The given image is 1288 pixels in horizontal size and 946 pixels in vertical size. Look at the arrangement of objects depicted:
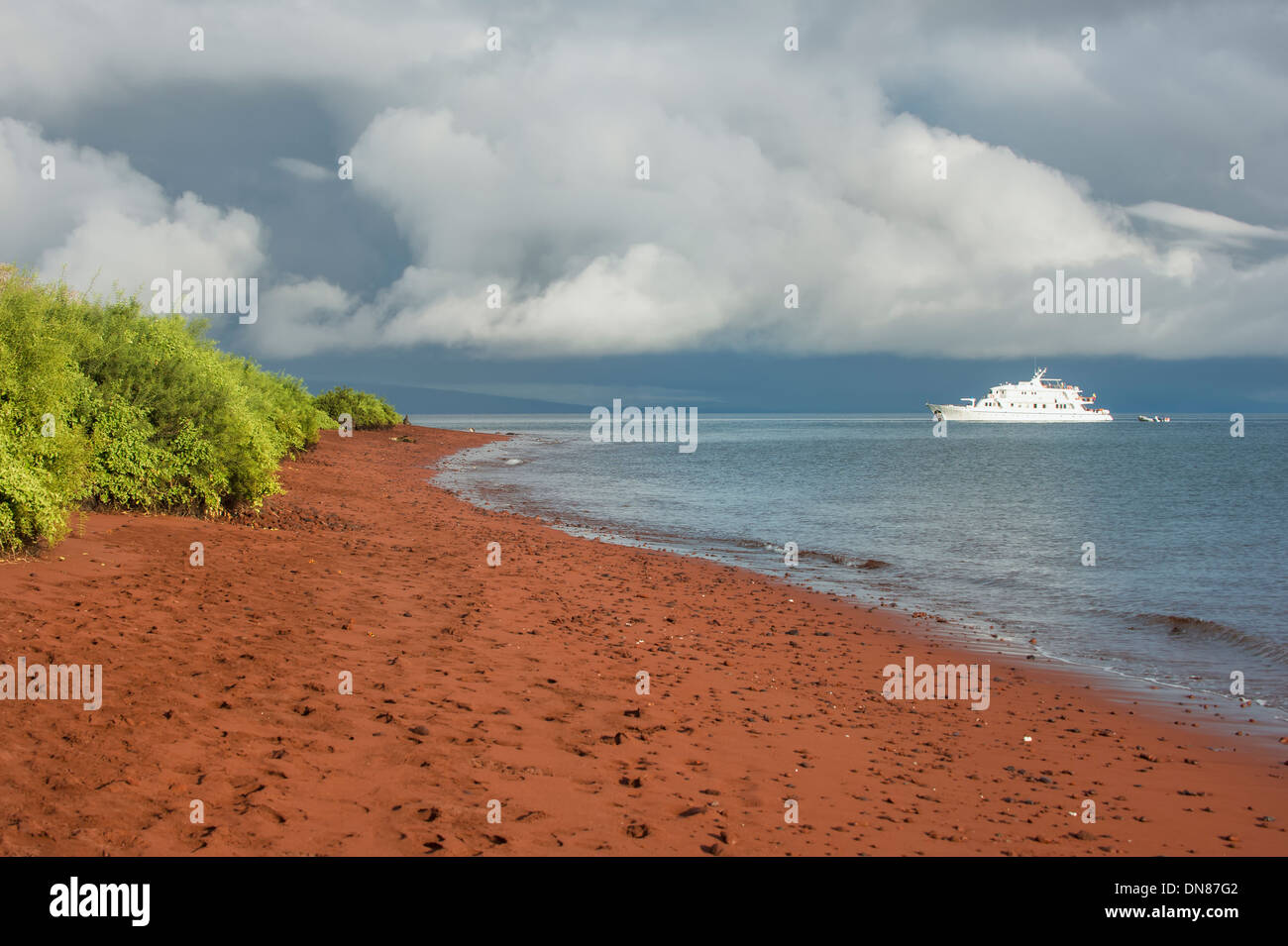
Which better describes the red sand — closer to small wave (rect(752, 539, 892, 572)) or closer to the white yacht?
small wave (rect(752, 539, 892, 572))

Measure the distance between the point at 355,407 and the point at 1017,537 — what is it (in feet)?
201

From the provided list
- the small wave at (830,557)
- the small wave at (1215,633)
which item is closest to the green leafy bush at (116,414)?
the small wave at (830,557)

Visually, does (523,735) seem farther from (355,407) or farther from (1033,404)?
(1033,404)

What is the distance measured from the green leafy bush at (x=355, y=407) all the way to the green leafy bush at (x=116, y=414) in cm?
5659

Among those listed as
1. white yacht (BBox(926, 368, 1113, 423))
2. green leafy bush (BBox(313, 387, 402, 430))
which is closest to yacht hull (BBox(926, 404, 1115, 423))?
white yacht (BBox(926, 368, 1113, 423))

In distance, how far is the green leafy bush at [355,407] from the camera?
75.4 meters

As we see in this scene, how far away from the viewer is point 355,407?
75.5m

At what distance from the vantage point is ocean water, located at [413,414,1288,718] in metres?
15.6

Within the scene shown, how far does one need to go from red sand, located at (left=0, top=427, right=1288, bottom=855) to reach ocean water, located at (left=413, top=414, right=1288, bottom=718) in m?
3.70

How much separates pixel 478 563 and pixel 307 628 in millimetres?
6681

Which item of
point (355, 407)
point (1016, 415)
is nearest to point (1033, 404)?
point (1016, 415)
